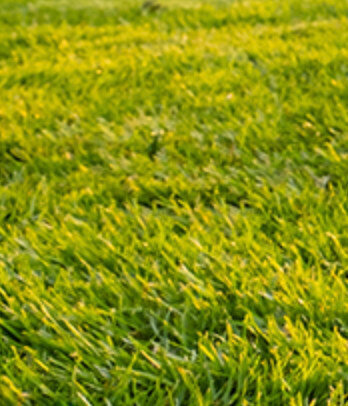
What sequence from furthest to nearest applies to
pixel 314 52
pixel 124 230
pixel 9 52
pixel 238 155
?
pixel 9 52 < pixel 314 52 < pixel 238 155 < pixel 124 230

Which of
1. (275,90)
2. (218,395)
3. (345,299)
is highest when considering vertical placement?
(275,90)

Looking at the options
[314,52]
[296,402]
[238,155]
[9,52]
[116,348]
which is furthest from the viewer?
[9,52]

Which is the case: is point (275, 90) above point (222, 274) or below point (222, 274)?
above

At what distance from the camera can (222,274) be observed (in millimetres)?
2033

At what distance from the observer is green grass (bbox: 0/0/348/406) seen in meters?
1.68

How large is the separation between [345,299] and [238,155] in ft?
3.98

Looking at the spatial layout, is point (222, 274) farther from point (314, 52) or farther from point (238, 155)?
point (314, 52)

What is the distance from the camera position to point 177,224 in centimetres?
243

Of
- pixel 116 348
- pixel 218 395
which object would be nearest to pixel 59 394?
pixel 116 348

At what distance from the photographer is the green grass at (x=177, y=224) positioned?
5.50ft

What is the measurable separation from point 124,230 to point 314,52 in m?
2.39

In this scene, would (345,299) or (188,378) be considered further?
(345,299)

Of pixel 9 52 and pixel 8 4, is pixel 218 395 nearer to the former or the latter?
pixel 9 52

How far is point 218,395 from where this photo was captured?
1.62 m
